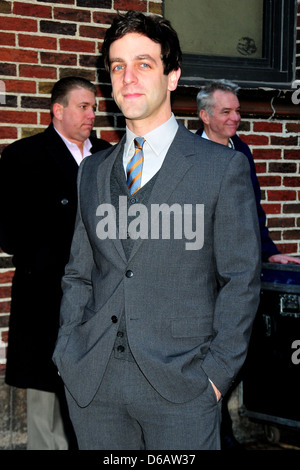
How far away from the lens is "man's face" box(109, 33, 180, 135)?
8.08 feet

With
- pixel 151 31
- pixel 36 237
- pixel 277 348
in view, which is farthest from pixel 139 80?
pixel 277 348

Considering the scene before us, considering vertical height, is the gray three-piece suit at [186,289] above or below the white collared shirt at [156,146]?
below

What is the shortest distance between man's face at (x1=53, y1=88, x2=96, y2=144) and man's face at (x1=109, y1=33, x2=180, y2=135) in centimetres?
173

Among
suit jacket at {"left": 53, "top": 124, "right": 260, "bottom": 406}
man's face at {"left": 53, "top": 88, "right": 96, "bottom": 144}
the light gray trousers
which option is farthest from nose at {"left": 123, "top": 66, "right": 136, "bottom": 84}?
man's face at {"left": 53, "top": 88, "right": 96, "bottom": 144}

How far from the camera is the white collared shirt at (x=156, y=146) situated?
256 cm

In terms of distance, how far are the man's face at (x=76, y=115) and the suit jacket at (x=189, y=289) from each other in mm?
1852

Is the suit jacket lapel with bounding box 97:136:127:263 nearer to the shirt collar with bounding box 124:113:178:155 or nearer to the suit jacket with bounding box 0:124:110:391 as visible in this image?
the shirt collar with bounding box 124:113:178:155

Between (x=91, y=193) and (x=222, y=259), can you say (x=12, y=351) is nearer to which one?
(x=91, y=193)

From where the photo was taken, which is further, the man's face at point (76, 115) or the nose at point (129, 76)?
the man's face at point (76, 115)

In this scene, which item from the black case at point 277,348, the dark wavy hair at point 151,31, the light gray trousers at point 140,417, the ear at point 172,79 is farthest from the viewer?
the black case at point 277,348

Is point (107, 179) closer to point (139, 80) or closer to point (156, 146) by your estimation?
point (156, 146)

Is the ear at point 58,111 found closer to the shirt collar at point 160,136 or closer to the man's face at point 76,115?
the man's face at point 76,115

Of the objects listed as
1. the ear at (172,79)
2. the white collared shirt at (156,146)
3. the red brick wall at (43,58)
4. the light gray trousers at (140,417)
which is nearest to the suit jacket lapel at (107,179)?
the white collared shirt at (156,146)
